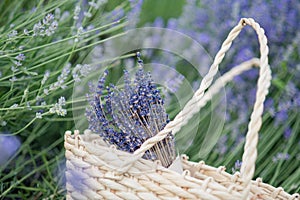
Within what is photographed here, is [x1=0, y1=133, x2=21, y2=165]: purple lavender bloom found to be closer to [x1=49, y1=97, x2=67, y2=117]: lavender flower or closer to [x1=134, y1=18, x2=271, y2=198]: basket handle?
[x1=49, y1=97, x2=67, y2=117]: lavender flower

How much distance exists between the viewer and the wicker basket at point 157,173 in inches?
31.3

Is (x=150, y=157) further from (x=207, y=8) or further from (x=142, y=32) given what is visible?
(x=207, y=8)

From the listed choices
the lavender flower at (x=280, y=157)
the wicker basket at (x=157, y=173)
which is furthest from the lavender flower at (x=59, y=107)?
the lavender flower at (x=280, y=157)

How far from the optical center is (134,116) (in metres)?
0.93

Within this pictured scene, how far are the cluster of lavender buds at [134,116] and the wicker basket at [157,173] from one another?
1.3 inches

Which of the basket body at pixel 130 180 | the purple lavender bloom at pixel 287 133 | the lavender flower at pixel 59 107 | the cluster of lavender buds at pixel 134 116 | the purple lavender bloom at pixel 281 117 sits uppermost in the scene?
the purple lavender bloom at pixel 281 117

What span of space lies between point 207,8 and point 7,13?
0.61 meters

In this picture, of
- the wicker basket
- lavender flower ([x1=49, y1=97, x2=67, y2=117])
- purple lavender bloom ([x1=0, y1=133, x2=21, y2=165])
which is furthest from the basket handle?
purple lavender bloom ([x1=0, y1=133, x2=21, y2=165])

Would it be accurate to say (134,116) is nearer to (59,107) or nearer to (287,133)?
(59,107)

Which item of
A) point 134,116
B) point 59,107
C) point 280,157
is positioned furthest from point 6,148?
point 280,157

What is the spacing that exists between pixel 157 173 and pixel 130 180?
5cm

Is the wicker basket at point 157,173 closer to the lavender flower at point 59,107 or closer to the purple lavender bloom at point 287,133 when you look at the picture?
the lavender flower at point 59,107

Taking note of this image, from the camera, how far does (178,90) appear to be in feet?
3.22

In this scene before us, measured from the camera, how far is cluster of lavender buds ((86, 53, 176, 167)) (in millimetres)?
924
